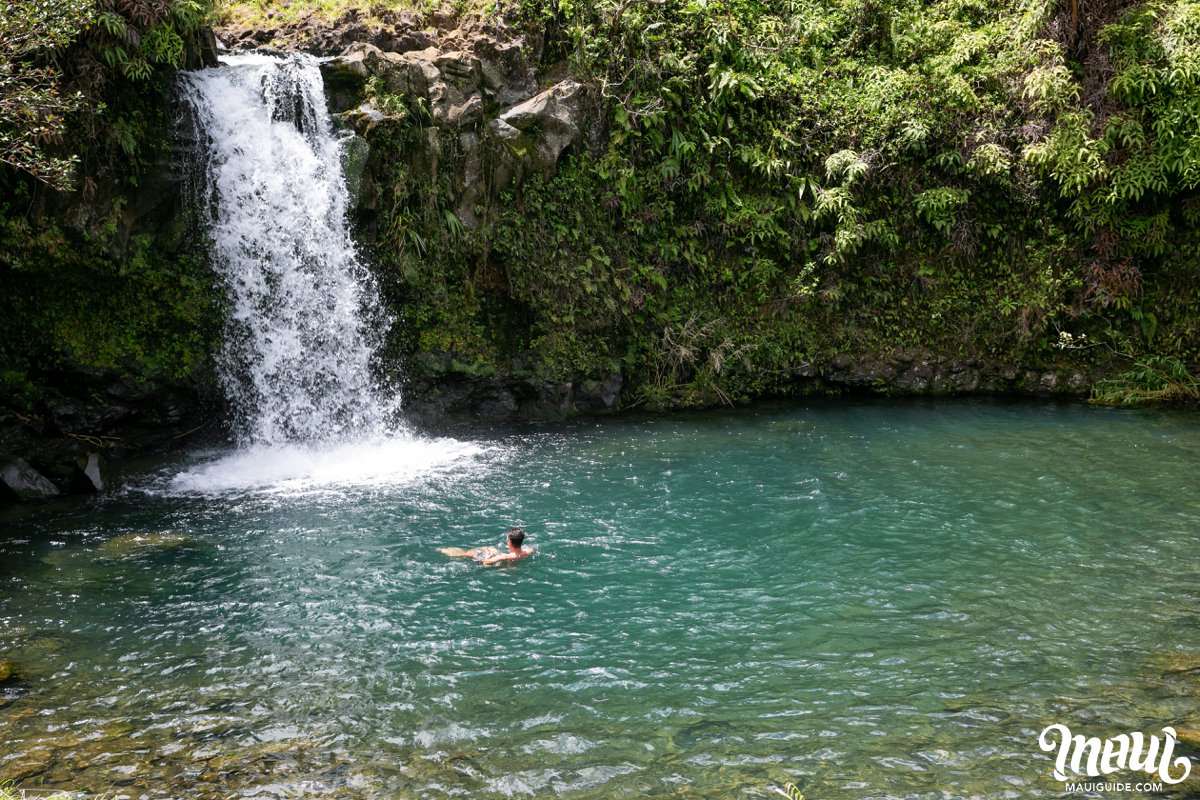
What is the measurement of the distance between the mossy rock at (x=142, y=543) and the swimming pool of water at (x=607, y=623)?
0.21 ft

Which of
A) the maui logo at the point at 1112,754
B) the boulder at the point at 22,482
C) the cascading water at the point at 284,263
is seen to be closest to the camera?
the maui logo at the point at 1112,754

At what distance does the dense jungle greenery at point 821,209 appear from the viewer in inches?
647

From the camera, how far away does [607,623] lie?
26.7 feet

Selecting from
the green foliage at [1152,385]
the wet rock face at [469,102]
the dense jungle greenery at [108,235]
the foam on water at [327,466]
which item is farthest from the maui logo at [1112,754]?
the dense jungle greenery at [108,235]

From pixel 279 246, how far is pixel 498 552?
26.9 ft

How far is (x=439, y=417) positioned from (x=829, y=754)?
1194 cm

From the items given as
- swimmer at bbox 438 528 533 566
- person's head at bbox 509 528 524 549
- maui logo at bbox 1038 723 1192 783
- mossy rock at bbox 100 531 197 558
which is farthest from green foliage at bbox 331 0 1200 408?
maui logo at bbox 1038 723 1192 783

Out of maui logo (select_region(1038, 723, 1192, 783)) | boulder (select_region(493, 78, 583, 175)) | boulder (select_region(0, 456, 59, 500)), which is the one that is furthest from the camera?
boulder (select_region(493, 78, 583, 175))

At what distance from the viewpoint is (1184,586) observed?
8.54 metres

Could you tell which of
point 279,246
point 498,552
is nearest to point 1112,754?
point 498,552

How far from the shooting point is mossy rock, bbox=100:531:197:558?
9.98 meters

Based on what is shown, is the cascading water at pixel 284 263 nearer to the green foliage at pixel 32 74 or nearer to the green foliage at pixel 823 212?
the green foliage at pixel 823 212

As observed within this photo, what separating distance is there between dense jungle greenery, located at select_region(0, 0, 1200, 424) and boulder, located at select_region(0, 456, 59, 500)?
616 centimetres

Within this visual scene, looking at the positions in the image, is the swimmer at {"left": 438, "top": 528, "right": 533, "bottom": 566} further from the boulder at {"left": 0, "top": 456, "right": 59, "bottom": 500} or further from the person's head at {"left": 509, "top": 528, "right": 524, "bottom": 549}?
the boulder at {"left": 0, "top": 456, "right": 59, "bottom": 500}
